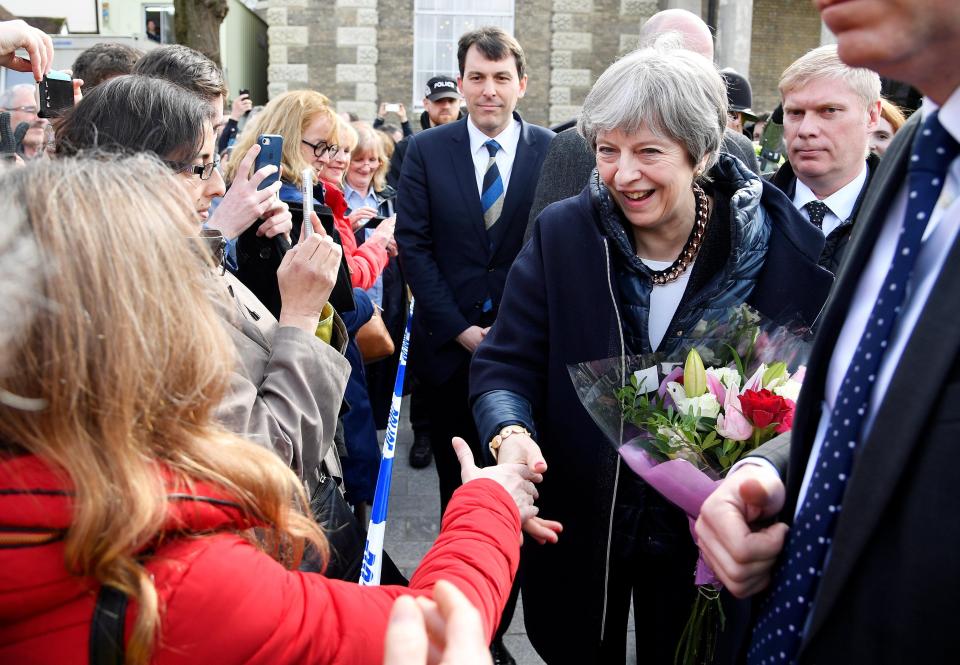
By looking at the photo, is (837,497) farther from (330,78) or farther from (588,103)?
(330,78)

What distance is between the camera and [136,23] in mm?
18656

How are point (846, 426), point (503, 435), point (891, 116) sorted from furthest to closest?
point (891, 116) < point (503, 435) < point (846, 426)

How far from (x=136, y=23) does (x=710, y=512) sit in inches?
798

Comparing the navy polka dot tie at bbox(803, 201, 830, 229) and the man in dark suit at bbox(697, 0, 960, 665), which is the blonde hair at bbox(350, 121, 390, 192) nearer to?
the navy polka dot tie at bbox(803, 201, 830, 229)

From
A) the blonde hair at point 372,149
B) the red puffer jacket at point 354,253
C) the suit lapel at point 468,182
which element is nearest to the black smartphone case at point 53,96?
the red puffer jacket at point 354,253

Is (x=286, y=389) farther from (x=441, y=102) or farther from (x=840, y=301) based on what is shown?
(x=441, y=102)

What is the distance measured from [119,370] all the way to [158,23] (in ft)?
60.4

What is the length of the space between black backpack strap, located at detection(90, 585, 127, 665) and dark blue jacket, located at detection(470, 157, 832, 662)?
1.22 meters

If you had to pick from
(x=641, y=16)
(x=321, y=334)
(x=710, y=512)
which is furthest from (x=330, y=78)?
(x=710, y=512)

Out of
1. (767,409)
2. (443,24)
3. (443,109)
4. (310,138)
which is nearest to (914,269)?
(767,409)

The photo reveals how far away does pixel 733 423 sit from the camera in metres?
1.79

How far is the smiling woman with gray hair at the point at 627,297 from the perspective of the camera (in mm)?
2215

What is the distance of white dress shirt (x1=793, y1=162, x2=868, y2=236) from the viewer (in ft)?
10.2

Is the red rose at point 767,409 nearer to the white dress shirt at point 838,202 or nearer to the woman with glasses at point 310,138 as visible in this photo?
the white dress shirt at point 838,202
